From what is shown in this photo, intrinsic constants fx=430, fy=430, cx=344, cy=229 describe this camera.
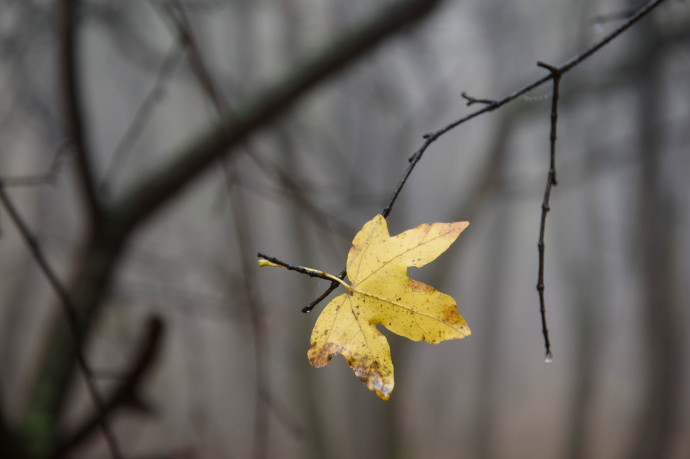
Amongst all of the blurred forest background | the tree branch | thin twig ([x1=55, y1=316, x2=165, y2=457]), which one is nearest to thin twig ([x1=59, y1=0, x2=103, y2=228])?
the tree branch

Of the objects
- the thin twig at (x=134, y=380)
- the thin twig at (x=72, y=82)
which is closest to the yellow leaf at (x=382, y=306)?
the thin twig at (x=134, y=380)

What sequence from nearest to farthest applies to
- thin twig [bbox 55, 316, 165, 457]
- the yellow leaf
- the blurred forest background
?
the yellow leaf → thin twig [bbox 55, 316, 165, 457] → the blurred forest background

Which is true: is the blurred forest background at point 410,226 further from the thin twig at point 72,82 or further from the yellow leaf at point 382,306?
the yellow leaf at point 382,306

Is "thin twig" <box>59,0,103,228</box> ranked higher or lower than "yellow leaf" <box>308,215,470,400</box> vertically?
higher

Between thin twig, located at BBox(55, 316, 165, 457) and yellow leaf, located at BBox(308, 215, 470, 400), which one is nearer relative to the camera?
yellow leaf, located at BBox(308, 215, 470, 400)

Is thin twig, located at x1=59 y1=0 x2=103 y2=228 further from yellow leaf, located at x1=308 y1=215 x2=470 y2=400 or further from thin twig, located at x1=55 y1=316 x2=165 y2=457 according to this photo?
yellow leaf, located at x1=308 y1=215 x2=470 y2=400

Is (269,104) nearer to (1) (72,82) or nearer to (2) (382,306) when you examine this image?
(1) (72,82)

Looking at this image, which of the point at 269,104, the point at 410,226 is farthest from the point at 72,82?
the point at 410,226

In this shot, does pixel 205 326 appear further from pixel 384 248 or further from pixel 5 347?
pixel 384 248
